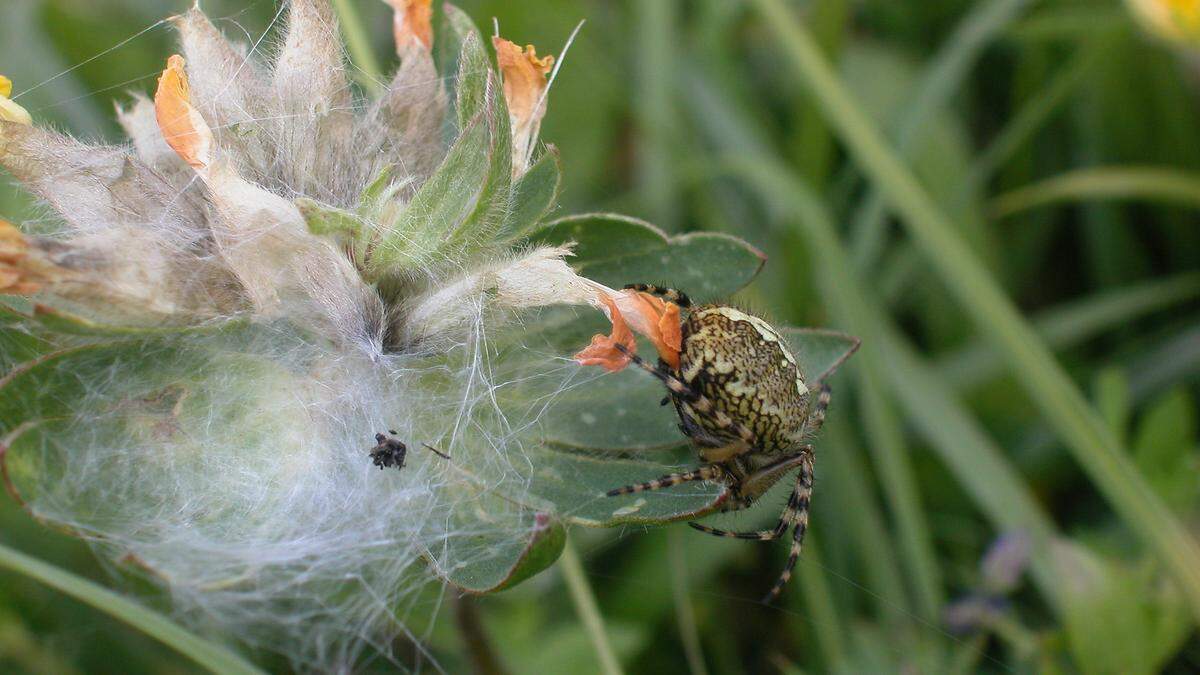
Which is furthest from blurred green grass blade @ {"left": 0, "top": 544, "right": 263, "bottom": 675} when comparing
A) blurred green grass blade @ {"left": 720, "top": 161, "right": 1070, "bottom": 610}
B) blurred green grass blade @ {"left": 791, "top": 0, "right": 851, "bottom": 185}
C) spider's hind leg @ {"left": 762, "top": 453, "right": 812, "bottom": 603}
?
blurred green grass blade @ {"left": 791, "top": 0, "right": 851, "bottom": 185}

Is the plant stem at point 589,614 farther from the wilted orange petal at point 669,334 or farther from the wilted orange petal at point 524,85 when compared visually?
the wilted orange petal at point 524,85

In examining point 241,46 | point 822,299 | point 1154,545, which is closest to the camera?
point 241,46

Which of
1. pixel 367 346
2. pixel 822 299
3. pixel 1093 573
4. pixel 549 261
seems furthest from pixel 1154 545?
pixel 367 346

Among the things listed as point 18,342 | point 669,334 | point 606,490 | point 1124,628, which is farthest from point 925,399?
point 18,342

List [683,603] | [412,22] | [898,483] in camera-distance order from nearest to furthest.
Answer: [412,22] < [683,603] < [898,483]

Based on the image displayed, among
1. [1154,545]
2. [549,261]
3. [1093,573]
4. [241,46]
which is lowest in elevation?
[1093,573]

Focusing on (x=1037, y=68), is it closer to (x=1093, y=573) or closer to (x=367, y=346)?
(x=1093, y=573)

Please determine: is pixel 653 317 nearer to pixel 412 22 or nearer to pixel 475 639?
pixel 412 22
